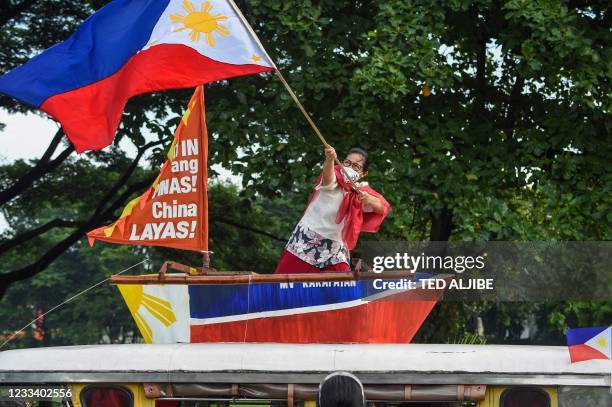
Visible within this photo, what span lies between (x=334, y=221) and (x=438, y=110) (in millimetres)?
7801

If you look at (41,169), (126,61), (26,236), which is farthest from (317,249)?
(26,236)

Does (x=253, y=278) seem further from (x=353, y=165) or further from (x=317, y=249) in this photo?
(x=353, y=165)

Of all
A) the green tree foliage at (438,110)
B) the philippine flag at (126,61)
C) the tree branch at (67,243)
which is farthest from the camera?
the tree branch at (67,243)

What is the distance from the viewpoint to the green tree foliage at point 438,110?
14.8m

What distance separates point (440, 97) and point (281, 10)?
8.62 ft

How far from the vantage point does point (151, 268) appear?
165 ft

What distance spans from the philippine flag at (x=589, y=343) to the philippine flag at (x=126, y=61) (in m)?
3.98

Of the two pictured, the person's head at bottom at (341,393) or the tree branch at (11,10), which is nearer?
the person's head at bottom at (341,393)

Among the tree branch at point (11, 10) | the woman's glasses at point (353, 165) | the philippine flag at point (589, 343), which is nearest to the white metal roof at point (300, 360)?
the philippine flag at point (589, 343)

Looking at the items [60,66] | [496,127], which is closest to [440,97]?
[496,127]

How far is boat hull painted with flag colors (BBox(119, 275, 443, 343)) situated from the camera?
7652 mm

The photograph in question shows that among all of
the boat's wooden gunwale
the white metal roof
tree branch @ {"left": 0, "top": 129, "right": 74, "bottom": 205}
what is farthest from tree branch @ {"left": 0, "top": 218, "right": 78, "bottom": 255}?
the white metal roof

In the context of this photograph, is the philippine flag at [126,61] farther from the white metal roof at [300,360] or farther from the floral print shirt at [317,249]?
the white metal roof at [300,360]

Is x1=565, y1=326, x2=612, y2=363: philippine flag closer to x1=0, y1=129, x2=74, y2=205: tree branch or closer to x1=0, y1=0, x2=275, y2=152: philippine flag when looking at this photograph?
x1=0, y1=0, x2=275, y2=152: philippine flag
